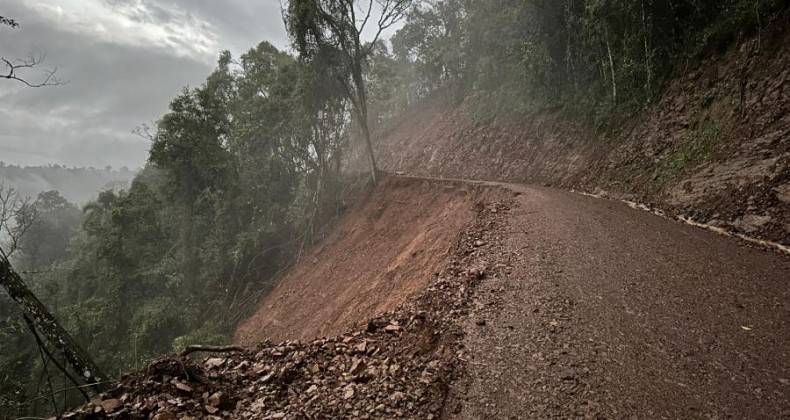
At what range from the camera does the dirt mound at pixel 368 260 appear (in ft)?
33.1

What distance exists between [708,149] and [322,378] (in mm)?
9700

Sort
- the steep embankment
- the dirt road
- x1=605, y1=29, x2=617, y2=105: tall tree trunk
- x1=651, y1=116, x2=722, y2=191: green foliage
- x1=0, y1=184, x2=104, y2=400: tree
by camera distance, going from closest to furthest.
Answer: the dirt road → x1=0, y1=184, x2=104, y2=400: tree → the steep embankment → x1=651, y1=116, x2=722, y2=191: green foliage → x1=605, y1=29, x2=617, y2=105: tall tree trunk

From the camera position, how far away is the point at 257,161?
20.0 meters

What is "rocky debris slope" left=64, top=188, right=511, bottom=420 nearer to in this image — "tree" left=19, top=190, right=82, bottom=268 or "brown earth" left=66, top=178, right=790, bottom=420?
"brown earth" left=66, top=178, right=790, bottom=420

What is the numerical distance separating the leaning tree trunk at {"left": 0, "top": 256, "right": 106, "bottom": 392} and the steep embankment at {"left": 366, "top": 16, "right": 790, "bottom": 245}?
35.7 ft

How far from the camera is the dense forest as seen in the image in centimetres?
1477

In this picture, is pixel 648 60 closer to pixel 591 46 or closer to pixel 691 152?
pixel 591 46

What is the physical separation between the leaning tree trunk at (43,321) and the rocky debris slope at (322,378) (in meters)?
1.82

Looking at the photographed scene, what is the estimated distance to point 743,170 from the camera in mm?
7430

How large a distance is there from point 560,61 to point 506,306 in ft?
46.8

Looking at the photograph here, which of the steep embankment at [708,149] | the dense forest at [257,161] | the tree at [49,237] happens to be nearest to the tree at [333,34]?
the dense forest at [257,161]

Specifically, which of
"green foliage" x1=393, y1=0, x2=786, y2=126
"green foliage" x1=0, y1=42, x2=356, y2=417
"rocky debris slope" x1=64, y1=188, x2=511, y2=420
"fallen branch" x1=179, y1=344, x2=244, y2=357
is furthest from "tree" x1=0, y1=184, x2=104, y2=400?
"green foliage" x1=393, y1=0, x2=786, y2=126

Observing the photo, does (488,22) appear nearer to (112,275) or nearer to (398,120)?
(398,120)

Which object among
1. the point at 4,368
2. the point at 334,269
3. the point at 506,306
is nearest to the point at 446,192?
the point at 334,269
